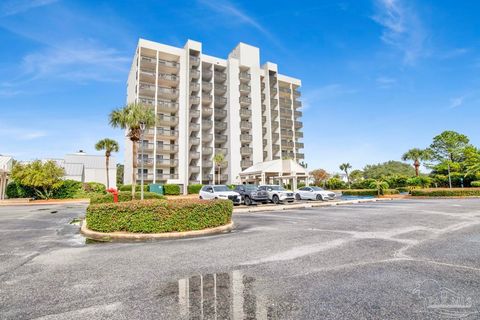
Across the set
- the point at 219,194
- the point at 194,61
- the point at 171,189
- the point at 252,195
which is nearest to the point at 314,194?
the point at 252,195

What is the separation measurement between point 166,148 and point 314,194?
27.3 m

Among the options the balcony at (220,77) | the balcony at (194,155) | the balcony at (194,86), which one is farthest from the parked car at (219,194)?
the balcony at (220,77)

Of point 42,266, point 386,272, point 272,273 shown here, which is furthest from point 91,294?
point 386,272

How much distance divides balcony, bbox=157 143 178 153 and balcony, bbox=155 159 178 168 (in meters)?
1.74

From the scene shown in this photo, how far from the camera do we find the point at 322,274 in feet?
16.0

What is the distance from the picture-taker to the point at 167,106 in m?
47.4

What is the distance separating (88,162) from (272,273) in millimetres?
61677

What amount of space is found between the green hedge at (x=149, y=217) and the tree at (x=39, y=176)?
28937 millimetres

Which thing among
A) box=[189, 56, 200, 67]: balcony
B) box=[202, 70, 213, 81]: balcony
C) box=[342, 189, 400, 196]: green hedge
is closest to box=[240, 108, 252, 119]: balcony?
box=[202, 70, 213, 81]: balcony

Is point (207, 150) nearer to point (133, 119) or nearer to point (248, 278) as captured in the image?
point (133, 119)

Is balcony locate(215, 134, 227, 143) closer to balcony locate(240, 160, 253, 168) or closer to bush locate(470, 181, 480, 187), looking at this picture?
balcony locate(240, 160, 253, 168)

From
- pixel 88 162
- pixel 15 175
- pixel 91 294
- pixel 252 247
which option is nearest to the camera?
pixel 91 294

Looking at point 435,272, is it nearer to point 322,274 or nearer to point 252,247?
point 322,274

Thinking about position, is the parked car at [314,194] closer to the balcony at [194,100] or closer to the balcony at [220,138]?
the balcony at [220,138]
